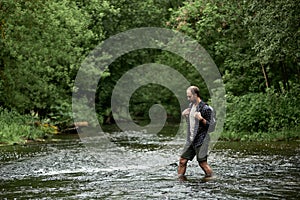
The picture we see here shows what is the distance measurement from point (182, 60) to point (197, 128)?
22.1 metres

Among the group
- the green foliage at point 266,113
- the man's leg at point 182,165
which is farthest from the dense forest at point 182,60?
the man's leg at point 182,165

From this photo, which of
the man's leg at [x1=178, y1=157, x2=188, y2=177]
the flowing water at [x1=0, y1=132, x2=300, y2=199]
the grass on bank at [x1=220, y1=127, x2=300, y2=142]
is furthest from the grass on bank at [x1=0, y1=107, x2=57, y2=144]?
the man's leg at [x1=178, y1=157, x2=188, y2=177]

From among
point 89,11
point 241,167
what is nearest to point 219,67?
point 89,11

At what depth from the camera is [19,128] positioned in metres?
25.3

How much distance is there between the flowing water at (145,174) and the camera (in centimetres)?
1012

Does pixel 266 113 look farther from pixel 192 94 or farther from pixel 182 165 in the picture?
pixel 192 94

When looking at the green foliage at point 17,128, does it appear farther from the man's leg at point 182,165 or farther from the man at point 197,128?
the man at point 197,128

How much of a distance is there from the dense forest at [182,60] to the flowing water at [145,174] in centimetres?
331

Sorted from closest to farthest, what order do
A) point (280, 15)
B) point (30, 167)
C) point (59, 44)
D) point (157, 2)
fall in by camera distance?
1. point (30, 167)
2. point (280, 15)
3. point (59, 44)
4. point (157, 2)

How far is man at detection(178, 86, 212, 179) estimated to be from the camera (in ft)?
38.4

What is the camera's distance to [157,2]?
1850 inches

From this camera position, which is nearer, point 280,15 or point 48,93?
point 280,15

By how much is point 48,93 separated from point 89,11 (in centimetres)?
868

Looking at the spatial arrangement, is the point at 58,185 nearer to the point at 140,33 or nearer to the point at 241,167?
the point at 241,167
